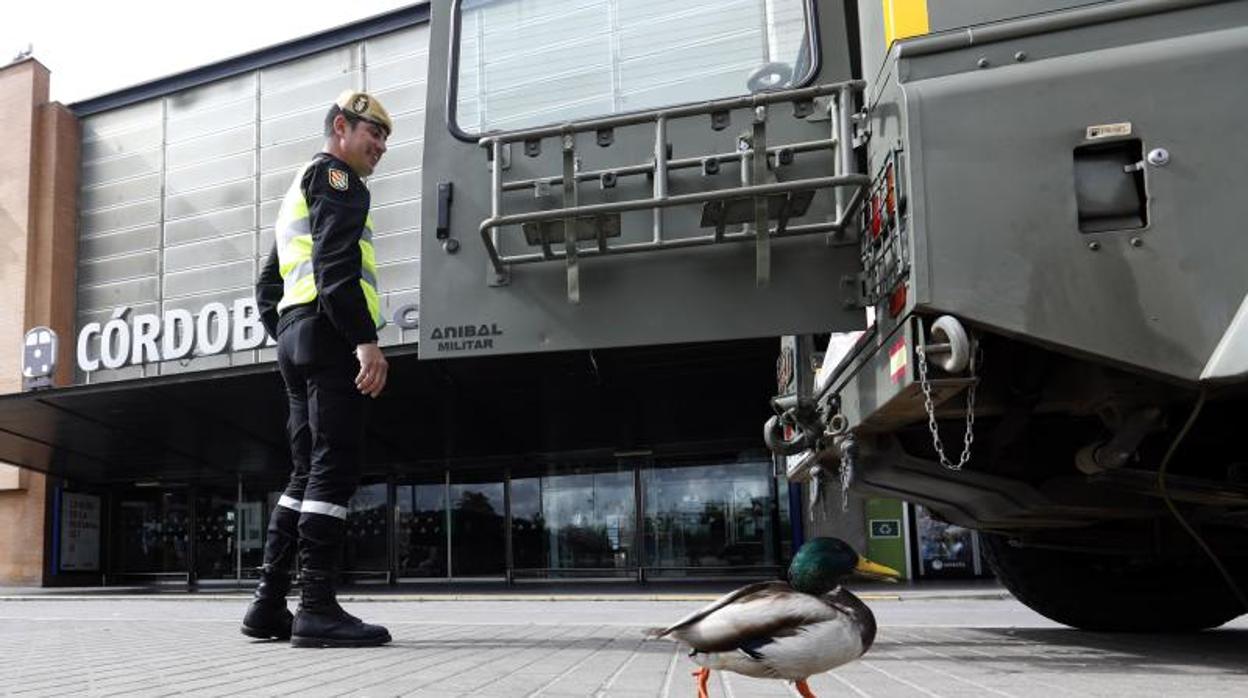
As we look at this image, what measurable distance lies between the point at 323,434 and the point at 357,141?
1.39 meters

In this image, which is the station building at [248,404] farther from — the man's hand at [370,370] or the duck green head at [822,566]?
the duck green head at [822,566]

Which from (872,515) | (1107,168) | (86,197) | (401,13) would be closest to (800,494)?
(872,515)

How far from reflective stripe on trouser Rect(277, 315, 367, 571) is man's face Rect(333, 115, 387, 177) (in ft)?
2.62

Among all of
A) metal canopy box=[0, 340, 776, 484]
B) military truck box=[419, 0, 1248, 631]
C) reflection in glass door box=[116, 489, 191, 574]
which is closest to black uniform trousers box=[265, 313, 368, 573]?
military truck box=[419, 0, 1248, 631]

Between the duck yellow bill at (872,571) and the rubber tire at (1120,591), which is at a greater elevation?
the duck yellow bill at (872,571)

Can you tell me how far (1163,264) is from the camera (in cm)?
332

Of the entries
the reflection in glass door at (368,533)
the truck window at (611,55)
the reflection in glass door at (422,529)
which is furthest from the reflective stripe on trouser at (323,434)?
the reflection in glass door at (368,533)

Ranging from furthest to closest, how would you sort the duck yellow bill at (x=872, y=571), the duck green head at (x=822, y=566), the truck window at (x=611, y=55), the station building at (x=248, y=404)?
the station building at (x=248, y=404) < the truck window at (x=611, y=55) < the duck yellow bill at (x=872, y=571) < the duck green head at (x=822, y=566)

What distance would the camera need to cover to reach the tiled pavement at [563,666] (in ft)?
11.0

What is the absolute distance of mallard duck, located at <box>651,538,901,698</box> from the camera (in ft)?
8.25

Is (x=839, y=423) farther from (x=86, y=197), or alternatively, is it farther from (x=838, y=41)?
(x=86, y=197)

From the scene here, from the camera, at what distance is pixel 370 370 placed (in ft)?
13.8

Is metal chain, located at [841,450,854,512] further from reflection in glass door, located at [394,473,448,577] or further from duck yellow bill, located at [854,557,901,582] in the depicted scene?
reflection in glass door, located at [394,473,448,577]

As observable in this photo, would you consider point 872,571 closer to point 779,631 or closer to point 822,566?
point 822,566
